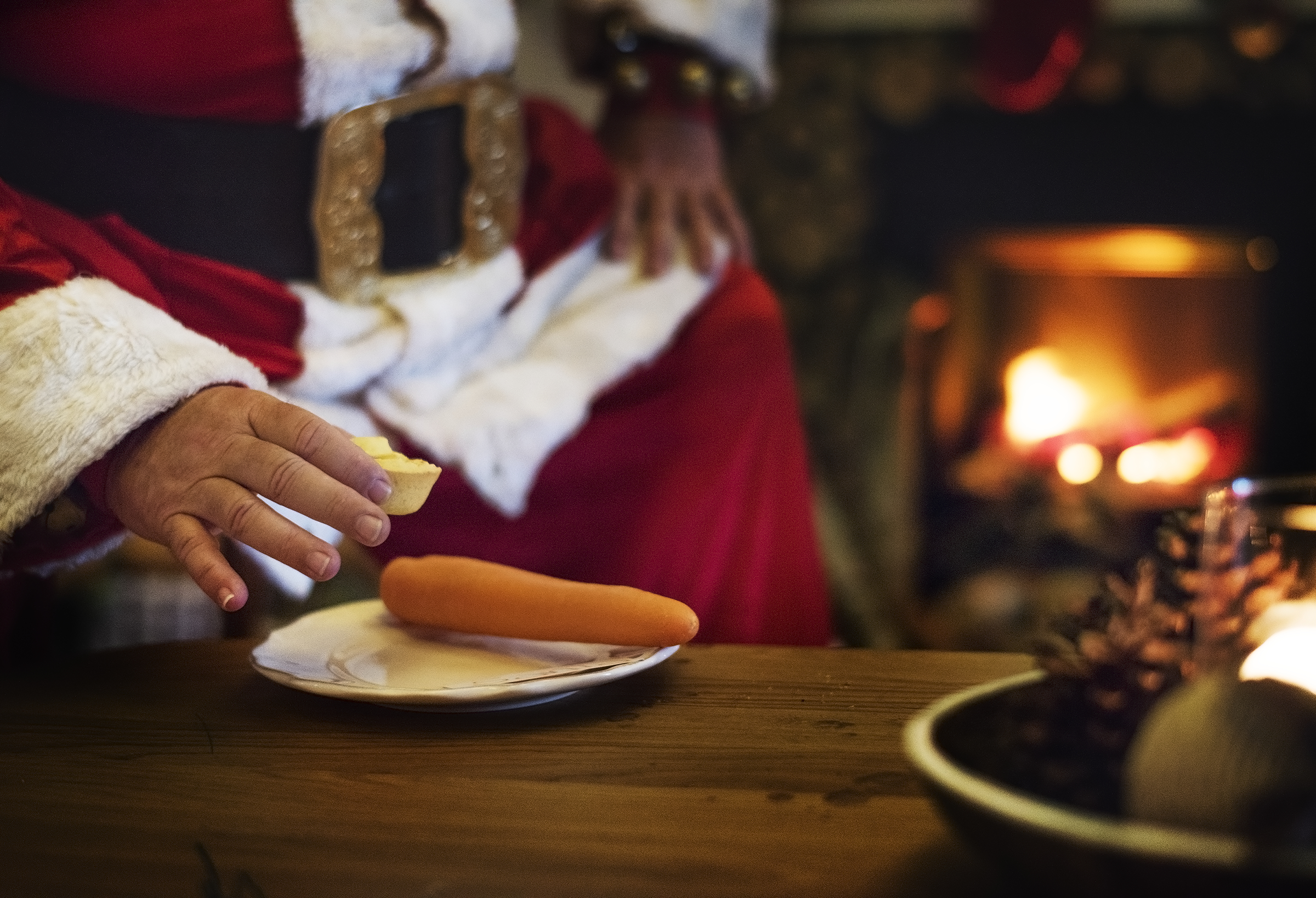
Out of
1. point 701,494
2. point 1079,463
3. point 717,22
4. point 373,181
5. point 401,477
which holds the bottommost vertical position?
point 1079,463

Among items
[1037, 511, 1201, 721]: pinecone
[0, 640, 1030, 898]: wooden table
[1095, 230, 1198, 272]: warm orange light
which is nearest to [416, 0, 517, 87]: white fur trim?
[0, 640, 1030, 898]: wooden table

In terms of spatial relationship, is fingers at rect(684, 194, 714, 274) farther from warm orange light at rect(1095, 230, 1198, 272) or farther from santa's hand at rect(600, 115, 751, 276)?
warm orange light at rect(1095, 230, 1198, 272)

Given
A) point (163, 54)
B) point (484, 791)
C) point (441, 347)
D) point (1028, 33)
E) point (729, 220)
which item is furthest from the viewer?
point (1028, 33)

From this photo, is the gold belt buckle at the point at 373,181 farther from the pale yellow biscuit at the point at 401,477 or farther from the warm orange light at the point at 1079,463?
the warm orange light at the point at 1079,463

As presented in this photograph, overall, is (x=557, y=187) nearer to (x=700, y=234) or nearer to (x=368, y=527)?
(x=700, y=234)

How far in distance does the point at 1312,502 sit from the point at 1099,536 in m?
1.72

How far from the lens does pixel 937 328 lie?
6.73ft

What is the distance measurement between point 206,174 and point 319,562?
0.26 metres

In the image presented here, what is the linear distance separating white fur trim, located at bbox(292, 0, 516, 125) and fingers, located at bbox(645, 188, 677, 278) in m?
0.26

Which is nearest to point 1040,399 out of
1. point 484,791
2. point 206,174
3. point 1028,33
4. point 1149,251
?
point 1149,251

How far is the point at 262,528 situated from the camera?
43 centimetres

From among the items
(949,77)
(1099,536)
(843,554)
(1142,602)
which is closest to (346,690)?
(1142,602)

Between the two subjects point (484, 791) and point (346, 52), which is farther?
point (346, 52)

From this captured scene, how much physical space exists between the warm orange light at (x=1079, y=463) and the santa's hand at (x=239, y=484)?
5.76 ft
